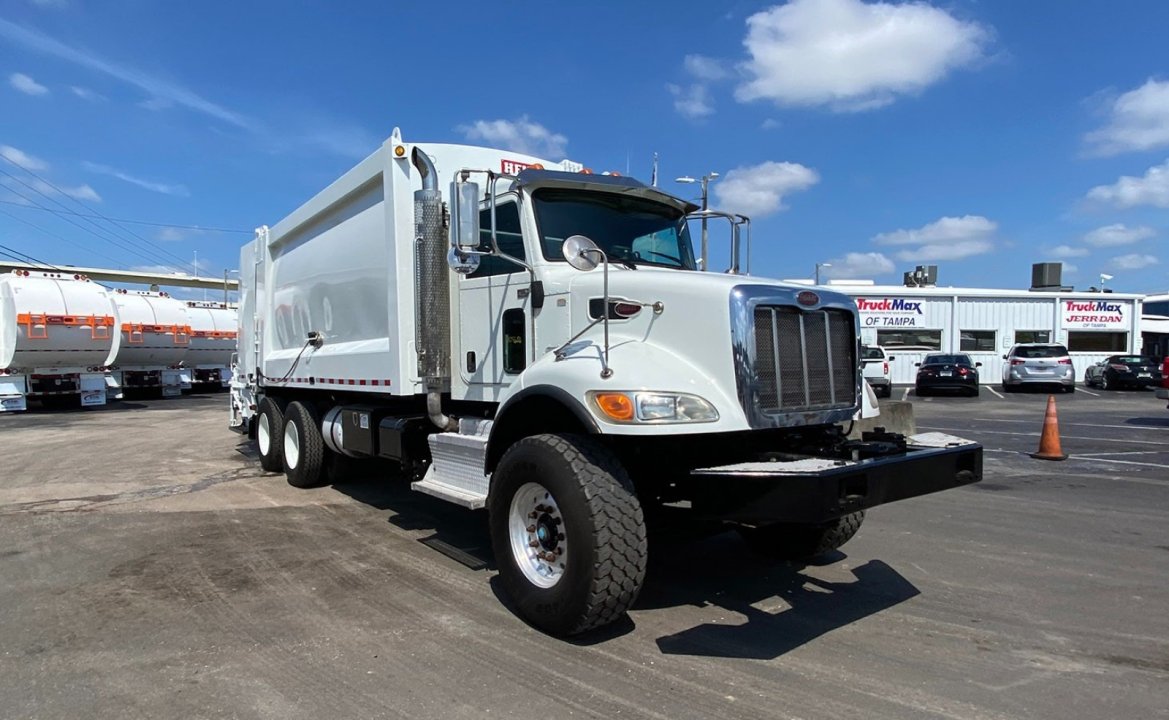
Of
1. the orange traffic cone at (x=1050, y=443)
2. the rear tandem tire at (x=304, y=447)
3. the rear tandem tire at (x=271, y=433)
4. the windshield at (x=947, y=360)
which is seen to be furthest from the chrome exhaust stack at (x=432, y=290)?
the windshield at (x=947, y=360)

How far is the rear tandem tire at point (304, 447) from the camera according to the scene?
26.6 ft

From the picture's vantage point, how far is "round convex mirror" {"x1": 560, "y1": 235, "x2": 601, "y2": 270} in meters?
4.64

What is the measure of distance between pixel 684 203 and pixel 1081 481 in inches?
246

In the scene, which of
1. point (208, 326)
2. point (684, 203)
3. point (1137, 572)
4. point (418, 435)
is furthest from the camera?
point (208, 326)

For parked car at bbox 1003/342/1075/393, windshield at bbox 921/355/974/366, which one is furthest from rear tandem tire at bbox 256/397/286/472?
parked car at bbox 1003/342/1075/393

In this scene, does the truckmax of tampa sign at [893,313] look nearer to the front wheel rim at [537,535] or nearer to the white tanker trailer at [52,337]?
the white tanker trailer at [52,337]

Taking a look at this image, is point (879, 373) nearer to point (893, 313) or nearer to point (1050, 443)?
point (893, 313)

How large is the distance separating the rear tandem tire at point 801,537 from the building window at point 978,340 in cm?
2913

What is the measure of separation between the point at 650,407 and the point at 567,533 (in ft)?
2.56

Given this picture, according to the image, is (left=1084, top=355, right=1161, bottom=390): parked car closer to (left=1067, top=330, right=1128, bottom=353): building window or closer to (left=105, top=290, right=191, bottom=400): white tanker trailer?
(left=1067, top=330, right=1128, bottom=353): building window

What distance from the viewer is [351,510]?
716 centimetres

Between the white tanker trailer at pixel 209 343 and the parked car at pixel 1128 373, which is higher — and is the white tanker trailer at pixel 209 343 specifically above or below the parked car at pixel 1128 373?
above

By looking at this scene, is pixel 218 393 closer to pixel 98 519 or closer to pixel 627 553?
pixel 98 519

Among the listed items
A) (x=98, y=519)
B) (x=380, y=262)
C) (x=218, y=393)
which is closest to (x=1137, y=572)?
(x=380, y=262)
